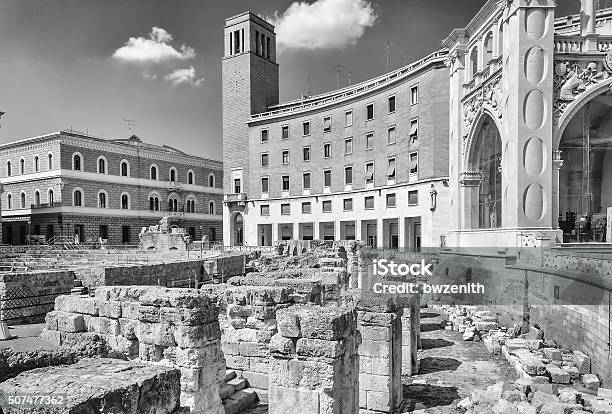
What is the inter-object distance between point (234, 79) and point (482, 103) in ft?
93.7

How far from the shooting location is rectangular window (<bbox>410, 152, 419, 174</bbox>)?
98.9 ft

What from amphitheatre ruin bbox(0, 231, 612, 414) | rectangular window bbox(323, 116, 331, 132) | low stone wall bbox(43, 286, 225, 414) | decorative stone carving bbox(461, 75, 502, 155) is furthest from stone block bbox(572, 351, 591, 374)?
rectangular window bbox(323, 116, 331, 132)

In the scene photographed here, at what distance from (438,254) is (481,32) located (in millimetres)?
11666

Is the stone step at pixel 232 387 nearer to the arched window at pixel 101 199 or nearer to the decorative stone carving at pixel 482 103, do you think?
the decorative stone carving at pixel 482 103

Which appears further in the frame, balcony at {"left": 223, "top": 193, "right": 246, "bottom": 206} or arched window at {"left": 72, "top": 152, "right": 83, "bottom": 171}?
balcony at {"left": 223, "top": 193, "right": 246, "bottom": 206}

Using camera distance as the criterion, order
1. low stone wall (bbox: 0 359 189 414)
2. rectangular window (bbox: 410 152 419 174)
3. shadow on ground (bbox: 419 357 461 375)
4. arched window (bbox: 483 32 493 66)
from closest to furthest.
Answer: low stone wall (bbox: 0 359 189 414) < shadow on ground (bbox: 419 357 461 375) < arched window (bbox: 483 32 493 66) < rectangular window (bbox: 410 152 419 174)

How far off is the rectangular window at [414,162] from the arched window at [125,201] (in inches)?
1021

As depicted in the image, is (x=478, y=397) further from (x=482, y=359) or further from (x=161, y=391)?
(x=161, y=391)

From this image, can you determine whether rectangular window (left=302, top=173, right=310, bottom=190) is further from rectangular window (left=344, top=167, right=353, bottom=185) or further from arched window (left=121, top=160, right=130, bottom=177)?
arched window (left=121, top=160, right=130, bottom=177)

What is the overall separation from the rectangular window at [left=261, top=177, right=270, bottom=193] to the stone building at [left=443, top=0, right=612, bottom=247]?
22.2 meters

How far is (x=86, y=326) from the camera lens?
6.29 meters

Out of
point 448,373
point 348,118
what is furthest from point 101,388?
point 348,118

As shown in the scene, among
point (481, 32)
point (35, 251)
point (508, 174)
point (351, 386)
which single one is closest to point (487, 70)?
point (481, 32)

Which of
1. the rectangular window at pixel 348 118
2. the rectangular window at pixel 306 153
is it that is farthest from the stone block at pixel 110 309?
the rectangular window at pixel 306 153
